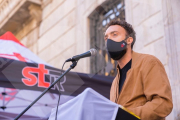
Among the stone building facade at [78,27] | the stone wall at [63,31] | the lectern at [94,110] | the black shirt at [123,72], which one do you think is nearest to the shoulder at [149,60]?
the black shirt at [123,72]

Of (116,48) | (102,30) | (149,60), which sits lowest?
(149,60)

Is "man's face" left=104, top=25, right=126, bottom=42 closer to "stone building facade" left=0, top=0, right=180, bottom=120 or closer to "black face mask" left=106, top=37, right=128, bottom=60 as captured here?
"black face mask" left=106, top=37, right=128, bottom=60

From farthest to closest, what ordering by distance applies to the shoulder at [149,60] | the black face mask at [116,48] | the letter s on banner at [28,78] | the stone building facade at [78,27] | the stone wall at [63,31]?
the stone wall at [63,31]
the stone building facade at [78,27]
the letter s on banner at [28,78]
the black face mask at [116,48]
the shoulder at [149,60]

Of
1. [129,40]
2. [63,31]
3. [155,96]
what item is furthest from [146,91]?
[63,31]

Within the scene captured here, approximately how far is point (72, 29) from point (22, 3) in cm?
297

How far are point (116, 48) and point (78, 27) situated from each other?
17.6 feet

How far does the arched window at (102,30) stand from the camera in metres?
6.86

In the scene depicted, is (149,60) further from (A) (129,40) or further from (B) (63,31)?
(B) (63,31)

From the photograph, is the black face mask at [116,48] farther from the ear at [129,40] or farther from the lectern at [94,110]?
the lectern at [94,110]

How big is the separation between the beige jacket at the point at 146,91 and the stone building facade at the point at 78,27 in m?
2.29

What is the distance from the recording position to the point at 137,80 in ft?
7.63

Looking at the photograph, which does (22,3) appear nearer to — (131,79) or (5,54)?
(5,54)

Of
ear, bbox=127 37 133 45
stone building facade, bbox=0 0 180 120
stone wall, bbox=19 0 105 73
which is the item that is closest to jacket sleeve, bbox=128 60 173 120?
A: ear, bbox=127 37 133 45

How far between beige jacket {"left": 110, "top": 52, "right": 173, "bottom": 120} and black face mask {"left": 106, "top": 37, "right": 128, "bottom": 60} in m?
0.14
